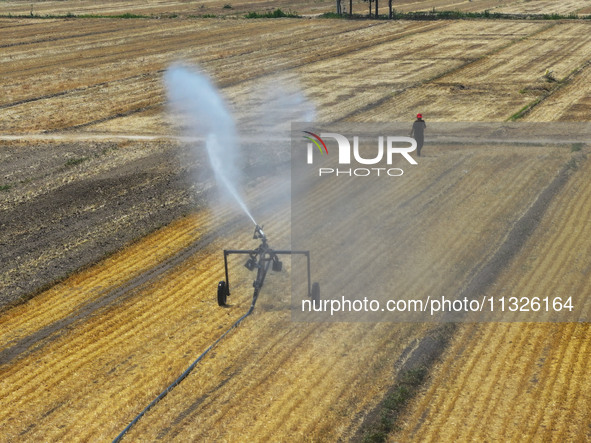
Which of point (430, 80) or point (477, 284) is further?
point (430, 80)

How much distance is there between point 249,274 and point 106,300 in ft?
12.1

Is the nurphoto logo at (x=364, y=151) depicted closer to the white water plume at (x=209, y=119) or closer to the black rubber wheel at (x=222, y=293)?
the white water plume at (x=209, y=119)

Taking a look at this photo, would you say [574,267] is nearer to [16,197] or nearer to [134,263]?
[134,263]

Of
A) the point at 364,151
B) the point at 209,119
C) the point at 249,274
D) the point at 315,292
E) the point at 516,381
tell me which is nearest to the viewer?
the point at 516,381

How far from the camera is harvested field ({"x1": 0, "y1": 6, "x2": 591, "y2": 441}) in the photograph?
13.6 m

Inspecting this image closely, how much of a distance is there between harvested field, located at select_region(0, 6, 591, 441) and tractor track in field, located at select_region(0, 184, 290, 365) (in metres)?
0.06

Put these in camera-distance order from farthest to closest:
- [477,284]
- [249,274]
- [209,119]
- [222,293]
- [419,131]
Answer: [209,119] < [419,131] < [249,274] < [477,284] < [222,293]

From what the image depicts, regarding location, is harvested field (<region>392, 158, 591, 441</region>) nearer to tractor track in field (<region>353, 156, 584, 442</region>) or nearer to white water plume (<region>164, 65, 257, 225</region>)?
tractor track in field (<region>353, 156, 584, 442</region>)

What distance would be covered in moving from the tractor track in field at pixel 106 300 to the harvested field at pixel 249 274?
6cm

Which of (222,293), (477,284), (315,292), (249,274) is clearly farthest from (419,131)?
(222,293)

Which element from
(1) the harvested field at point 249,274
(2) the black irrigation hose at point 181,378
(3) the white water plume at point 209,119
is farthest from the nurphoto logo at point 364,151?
Result: (2) the black irrigation hose at point 181,378

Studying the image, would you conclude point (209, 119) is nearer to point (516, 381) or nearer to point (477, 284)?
point (477, 284)

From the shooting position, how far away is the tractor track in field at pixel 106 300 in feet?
53.4

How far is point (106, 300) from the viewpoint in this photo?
1834 centimetres
